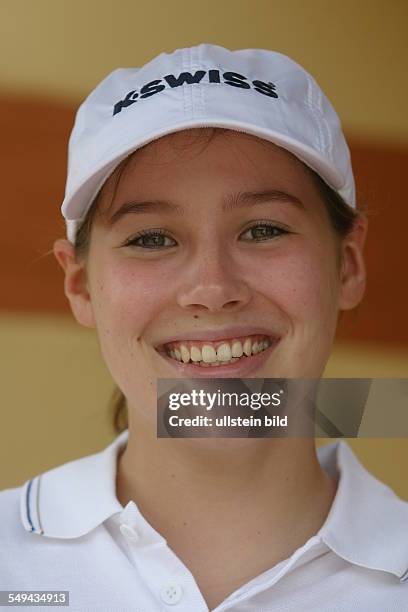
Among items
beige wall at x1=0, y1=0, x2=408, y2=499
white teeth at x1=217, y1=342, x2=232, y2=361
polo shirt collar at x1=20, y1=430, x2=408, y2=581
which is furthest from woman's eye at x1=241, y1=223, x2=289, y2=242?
beige wall at x1=0, y1=0, x2=408, y2=499

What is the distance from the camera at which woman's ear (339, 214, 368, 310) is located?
103cm

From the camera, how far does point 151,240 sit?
0.95 meters

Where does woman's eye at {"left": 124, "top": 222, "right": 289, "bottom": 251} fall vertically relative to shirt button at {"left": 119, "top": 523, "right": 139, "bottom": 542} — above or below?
above

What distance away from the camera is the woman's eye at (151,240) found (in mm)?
945

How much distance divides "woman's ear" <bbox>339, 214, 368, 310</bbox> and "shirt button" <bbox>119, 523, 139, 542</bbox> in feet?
1.00

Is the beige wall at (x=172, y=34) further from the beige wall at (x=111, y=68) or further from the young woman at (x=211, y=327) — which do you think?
the young woman at (x=211, y=327)

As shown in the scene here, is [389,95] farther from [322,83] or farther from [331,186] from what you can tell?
[331,186]

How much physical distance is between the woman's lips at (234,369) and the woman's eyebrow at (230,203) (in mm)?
132

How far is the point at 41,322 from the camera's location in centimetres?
135

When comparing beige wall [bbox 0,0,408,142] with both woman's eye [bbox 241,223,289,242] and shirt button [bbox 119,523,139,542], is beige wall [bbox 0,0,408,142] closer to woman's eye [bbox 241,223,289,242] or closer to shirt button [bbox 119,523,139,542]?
woman's eye [bbox 241,223,289,242]

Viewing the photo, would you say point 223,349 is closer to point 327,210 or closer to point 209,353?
point 209,353

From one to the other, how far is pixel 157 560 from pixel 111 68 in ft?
2.16

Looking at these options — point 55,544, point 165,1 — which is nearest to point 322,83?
point 165,1

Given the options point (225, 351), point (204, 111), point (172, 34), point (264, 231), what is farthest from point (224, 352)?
point (172, 34)
